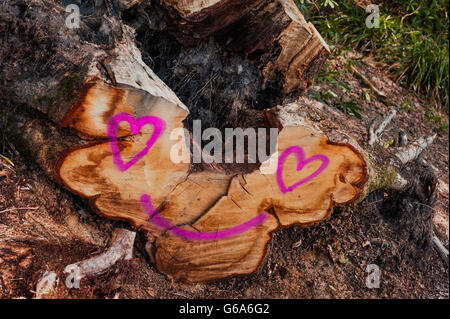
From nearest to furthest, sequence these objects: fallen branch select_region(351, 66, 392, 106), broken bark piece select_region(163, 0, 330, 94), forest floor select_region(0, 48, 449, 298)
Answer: forest floor select_region(0, 48, 449, 298) → broken bark piece select_region(163, 0, 330, 94) → fallen branch select_region(351, 66, 392, 106)

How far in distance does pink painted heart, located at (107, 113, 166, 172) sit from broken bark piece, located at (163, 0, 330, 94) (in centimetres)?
60

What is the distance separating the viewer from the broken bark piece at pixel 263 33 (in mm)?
1988

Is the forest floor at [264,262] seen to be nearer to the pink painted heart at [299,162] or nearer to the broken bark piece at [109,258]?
the broken bark piece at [109,258]

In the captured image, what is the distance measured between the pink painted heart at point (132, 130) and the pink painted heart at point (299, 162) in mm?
581

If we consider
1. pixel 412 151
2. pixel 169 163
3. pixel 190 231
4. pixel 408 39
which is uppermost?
pixel 169 163

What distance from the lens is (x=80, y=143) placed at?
66.7 inches

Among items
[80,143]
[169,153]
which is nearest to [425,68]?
[169,153]

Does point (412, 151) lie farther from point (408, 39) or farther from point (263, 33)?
point (408, 39)

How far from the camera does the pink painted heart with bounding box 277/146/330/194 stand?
1.93 m

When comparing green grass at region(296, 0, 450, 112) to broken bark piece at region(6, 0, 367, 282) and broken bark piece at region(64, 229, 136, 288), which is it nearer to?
broken bark piece at region(6, 0, 367, 282)

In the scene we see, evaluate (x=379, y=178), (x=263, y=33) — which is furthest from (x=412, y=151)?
(x=263, y=33)

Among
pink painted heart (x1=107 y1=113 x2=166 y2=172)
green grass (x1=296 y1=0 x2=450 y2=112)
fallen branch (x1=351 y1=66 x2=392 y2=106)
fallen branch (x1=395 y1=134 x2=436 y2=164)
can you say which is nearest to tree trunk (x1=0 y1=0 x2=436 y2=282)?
pink painted heart (x1=107 y1=113 x2=166 y2=172)

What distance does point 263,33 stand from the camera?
2197 mm

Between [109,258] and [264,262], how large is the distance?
2.69 ft
